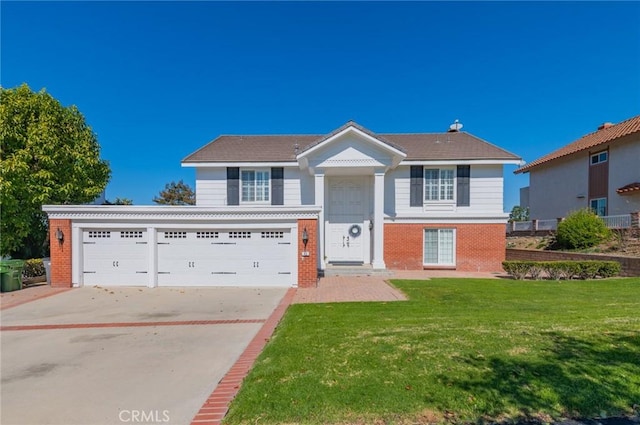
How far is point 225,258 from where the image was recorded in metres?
11.7

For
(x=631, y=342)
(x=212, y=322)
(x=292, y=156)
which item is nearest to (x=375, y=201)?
(x=292, y=156)

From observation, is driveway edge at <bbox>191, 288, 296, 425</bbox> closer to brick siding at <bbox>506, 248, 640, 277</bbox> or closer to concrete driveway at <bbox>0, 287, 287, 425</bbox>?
concrete driveway at <bbox>0, 287, 287, 425</bbox>

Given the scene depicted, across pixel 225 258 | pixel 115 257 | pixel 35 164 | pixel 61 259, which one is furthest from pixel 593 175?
pixel 35 164

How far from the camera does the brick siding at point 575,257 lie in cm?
1214

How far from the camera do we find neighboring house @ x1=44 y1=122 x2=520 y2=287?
1156cm

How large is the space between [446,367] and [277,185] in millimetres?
12352

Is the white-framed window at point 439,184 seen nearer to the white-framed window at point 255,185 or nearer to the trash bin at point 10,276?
the white-framed window at point 255,185

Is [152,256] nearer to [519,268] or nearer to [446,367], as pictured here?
[446,367]

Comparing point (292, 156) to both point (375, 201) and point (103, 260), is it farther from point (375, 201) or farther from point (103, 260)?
point (103, 260)

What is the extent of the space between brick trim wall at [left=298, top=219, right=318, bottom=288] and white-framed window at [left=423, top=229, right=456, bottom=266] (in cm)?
663

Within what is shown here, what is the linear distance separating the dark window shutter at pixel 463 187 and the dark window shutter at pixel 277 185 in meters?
8.41

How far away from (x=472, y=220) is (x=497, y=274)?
2.63 metres

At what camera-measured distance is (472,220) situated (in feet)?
49.5

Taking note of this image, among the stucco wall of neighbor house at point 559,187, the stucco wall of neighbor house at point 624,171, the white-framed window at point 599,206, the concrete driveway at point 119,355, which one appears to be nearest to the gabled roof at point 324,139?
the concrete driveway at point 119,355
